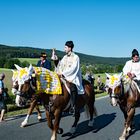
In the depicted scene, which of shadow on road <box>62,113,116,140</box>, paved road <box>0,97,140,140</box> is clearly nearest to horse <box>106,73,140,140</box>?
paved road <box>0,97,140,140</box>

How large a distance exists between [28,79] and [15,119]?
18.0 ft

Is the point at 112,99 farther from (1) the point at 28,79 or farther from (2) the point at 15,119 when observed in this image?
(2) the point at 15,119

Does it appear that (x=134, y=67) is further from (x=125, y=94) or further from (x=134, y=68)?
(x=125, y=94)

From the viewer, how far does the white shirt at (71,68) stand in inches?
407

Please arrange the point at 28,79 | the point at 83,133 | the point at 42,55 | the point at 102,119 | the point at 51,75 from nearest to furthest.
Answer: the point at 28,79, the point at 51,75, the point at 83,133, the point at 42,55, the point at 102,119

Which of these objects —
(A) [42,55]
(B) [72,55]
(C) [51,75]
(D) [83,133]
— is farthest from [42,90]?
(A) [42,55]

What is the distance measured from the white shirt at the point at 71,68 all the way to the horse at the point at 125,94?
0.89m

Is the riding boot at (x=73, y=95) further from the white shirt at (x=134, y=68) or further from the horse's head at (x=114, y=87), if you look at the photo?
the white shirt at (x=134, y=68)

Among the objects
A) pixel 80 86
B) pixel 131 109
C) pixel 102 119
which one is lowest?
pixel 102 119

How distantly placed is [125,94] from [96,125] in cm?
266

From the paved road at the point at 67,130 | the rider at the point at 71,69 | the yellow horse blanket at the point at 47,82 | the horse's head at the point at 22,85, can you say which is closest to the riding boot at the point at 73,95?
the rider at the point at 71,69

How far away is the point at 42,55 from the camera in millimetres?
13297

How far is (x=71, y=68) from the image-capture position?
10.3 m

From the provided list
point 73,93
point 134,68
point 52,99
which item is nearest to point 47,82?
point 52,99
